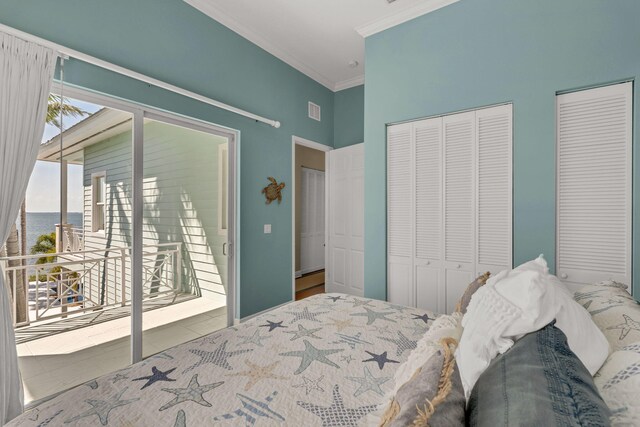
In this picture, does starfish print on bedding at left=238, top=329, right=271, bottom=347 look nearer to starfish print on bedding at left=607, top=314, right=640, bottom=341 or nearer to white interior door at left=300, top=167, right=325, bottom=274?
starfish print on bedding at left=607, top=314, right=640, bottom=341

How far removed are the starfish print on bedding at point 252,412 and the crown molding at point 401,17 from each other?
10.6ft

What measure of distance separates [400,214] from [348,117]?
2154 mm

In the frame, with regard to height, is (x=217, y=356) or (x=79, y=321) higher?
(x=217, y=356)

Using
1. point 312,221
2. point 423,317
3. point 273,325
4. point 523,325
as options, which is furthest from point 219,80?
point 312,221

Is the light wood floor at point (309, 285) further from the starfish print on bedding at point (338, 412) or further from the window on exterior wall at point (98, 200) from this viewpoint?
the starfish print on bedding at point (338, 412)

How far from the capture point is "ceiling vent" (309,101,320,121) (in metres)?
4.21

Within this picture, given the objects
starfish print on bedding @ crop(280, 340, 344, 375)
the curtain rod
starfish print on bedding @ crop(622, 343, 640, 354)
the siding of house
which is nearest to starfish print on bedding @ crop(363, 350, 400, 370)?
starfish print on bedding @ crop(280, 340, 344, 375)

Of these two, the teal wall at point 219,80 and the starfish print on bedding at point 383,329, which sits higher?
the teal wall at point 219,80

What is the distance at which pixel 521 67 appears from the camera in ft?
7.72

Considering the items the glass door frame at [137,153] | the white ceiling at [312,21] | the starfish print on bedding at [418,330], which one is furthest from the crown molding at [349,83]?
the starfish print on bedding at [418,330]

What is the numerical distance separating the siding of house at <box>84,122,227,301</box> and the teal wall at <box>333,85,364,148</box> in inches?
78.4

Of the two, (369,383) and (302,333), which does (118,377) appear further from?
(369,383)

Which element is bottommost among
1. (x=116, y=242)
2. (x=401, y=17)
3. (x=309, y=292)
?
(x=309, y=292)

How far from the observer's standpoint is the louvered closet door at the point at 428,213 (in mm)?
2732
